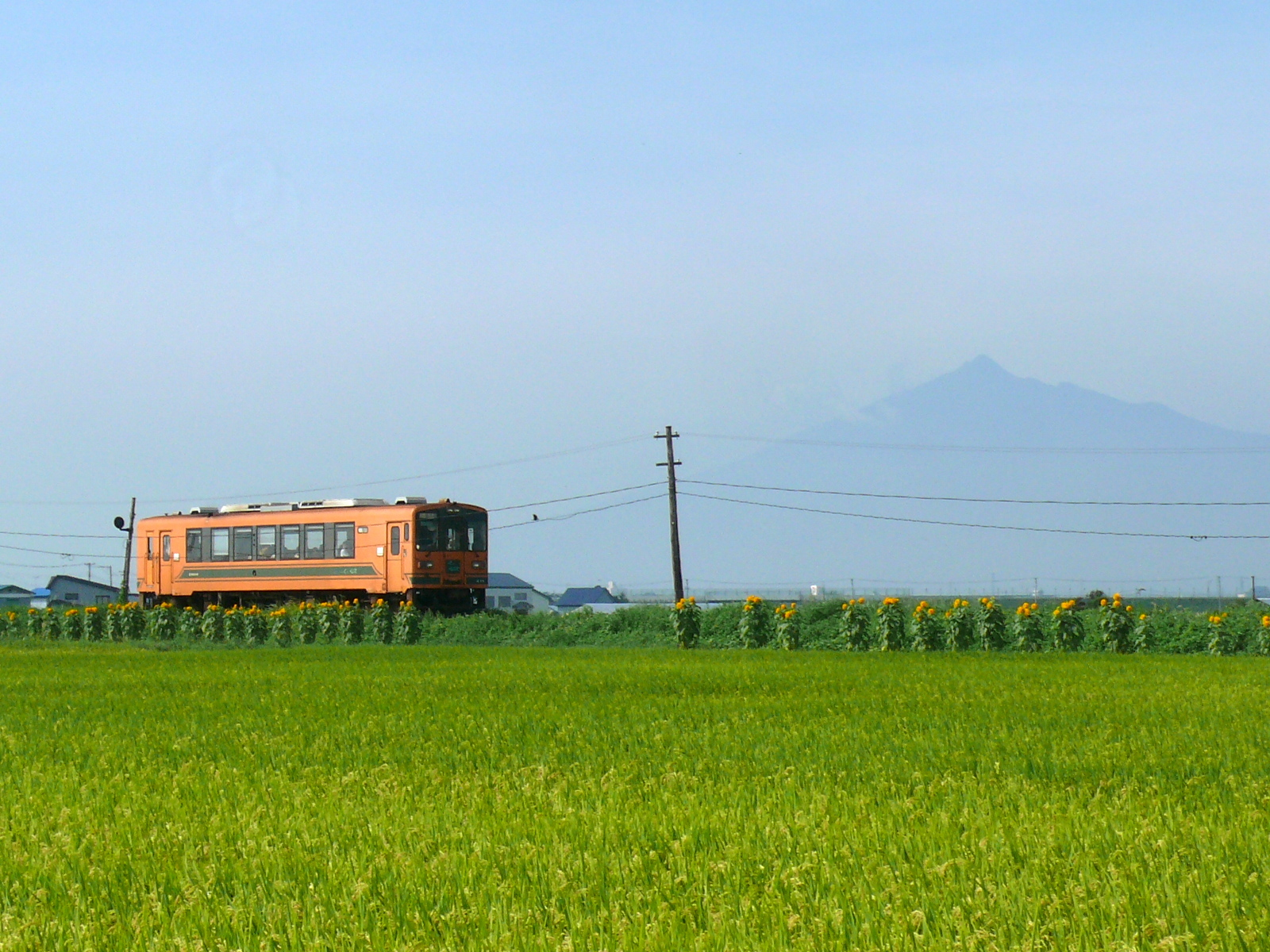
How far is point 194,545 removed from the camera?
143 ft

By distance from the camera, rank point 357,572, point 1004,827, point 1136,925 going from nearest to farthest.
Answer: point 1136,925 → point 1004,827 → point 357,572

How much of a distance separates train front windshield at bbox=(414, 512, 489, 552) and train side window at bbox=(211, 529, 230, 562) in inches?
279

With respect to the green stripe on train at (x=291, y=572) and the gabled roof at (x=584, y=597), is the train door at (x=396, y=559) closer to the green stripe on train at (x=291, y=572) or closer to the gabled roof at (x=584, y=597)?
the green stripe on train at (x=291, y=572)

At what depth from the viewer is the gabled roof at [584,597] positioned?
10506cm

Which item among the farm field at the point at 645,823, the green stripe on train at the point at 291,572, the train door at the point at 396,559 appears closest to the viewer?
the farm field at the point at 645,823

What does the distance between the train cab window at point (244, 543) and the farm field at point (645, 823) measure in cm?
2972

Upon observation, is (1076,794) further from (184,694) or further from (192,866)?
(184,694)

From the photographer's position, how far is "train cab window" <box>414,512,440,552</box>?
3947 cm

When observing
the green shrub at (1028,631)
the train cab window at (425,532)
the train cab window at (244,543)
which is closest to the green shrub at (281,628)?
the train cab window at (425,532)

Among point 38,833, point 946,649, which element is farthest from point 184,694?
point 946,649

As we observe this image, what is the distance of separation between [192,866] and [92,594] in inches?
3938

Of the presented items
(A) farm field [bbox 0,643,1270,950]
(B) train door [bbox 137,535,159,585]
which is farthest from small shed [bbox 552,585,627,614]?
(A) farm field [bbox 0,643,1270,950]

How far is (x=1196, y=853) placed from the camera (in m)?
5.24

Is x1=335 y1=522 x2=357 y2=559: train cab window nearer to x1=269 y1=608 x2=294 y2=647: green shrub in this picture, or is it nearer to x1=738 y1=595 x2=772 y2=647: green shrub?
x1=269 y1=608 x2=294 y2=647: green shrub
